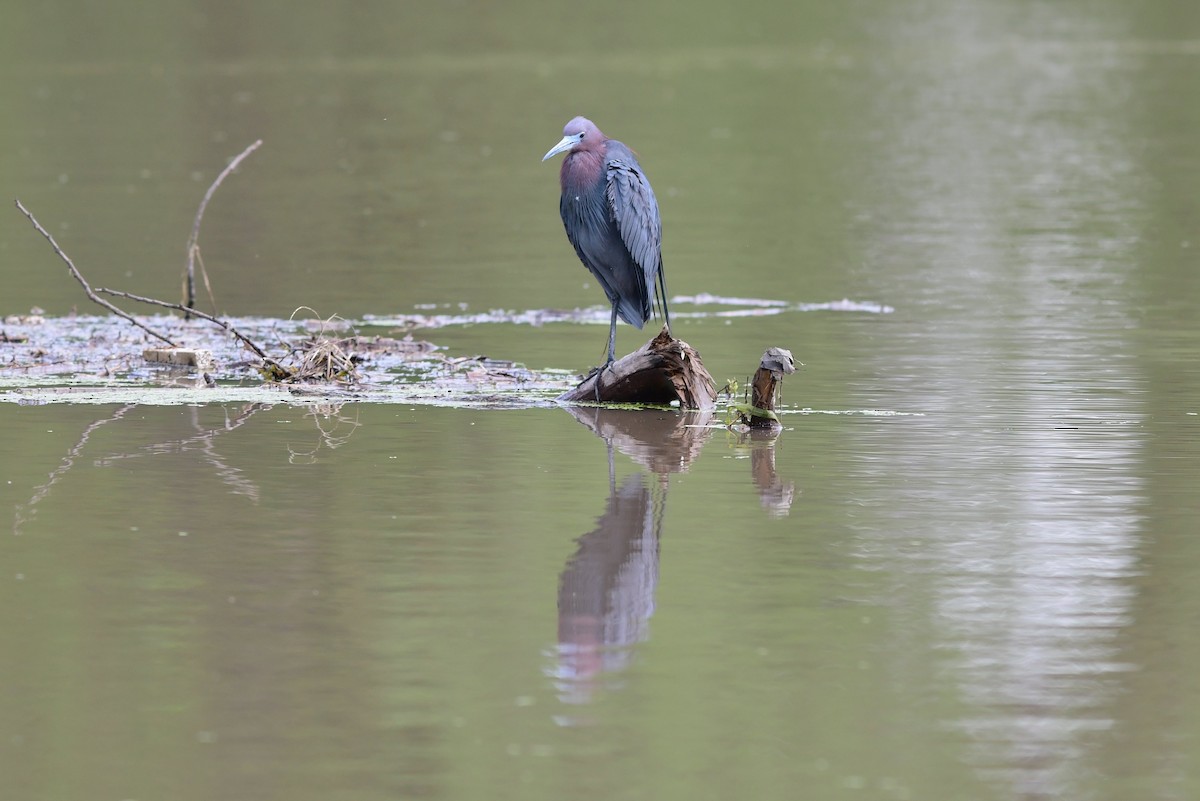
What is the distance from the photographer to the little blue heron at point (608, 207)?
11289 mm

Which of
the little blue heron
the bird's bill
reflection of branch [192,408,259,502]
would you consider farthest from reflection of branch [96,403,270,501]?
the bird's bill

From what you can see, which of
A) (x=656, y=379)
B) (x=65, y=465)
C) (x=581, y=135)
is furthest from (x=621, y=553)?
(x=581, y=135)

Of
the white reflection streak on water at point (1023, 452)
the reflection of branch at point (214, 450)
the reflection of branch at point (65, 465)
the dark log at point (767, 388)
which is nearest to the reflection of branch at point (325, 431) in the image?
the reflection of branch at point (214, 450)

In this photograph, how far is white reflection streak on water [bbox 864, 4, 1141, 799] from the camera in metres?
6.36

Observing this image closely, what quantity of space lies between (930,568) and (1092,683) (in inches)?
56.7

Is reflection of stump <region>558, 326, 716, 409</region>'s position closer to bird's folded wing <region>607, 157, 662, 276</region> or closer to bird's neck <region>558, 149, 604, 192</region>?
bird's folded wing <region>607, 157, 662, 276</region>

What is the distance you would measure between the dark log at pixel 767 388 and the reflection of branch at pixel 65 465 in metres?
3.27

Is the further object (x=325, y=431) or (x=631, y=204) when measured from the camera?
(x=631, y=204)

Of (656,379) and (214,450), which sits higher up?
(656,379)

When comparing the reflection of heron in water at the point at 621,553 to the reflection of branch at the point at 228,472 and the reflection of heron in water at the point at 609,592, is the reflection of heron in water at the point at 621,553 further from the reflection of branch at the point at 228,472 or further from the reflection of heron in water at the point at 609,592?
the reflection of branch at the point at 228,472

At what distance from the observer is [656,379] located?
11375mm

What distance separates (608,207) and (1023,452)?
267cm

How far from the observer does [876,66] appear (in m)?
41.8

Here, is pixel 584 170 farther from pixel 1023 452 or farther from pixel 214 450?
pixel 1023 452
